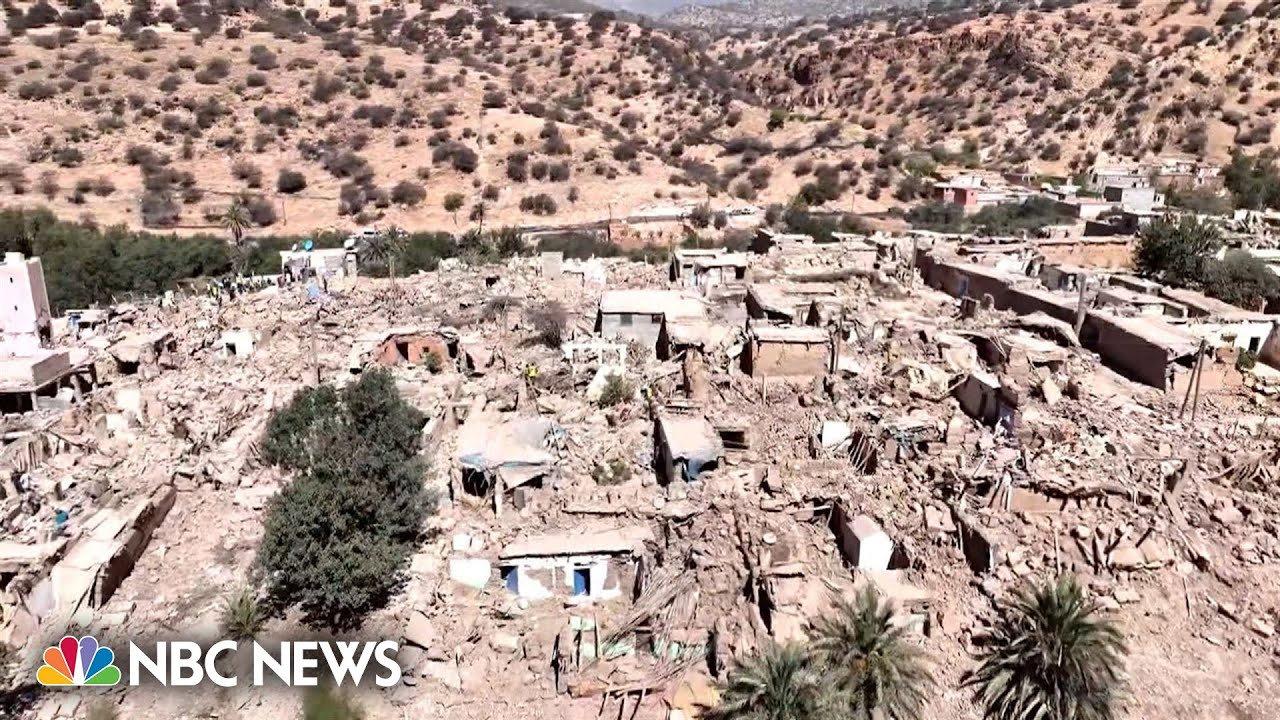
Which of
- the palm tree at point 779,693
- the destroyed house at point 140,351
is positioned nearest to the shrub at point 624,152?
the destroyed house at point 140,351

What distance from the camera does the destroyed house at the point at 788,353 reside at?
14117mm

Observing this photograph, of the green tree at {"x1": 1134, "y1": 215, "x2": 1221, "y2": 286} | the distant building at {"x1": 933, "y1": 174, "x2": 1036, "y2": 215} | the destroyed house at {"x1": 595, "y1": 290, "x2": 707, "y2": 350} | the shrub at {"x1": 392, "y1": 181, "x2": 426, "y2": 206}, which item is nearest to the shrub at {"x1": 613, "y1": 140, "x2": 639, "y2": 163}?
the shrub at {"x1": 392, "y1": 181, "x2": 426, "y2": 206}

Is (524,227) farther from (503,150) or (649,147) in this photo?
(649,147)

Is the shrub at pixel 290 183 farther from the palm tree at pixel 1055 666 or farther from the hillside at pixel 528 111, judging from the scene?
the palm tree at pixel 1055 666

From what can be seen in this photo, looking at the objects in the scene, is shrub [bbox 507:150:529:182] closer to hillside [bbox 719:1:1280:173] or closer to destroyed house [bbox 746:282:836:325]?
destroyed house [bbox 746:282:836:325]

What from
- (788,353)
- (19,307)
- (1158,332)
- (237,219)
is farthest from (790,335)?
(237,219)

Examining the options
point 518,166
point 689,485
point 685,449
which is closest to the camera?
point 689,485

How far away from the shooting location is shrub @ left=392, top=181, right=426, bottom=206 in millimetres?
34125

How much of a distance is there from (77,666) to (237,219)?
23.7 meters

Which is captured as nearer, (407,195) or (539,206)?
(407,195)

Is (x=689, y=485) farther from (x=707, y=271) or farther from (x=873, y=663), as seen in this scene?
(x=707, y=271)

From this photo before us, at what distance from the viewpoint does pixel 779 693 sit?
7.25 m

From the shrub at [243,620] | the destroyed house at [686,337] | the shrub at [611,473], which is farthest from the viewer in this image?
the destroyed house at [686,337]

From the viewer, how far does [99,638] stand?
8.83 m
